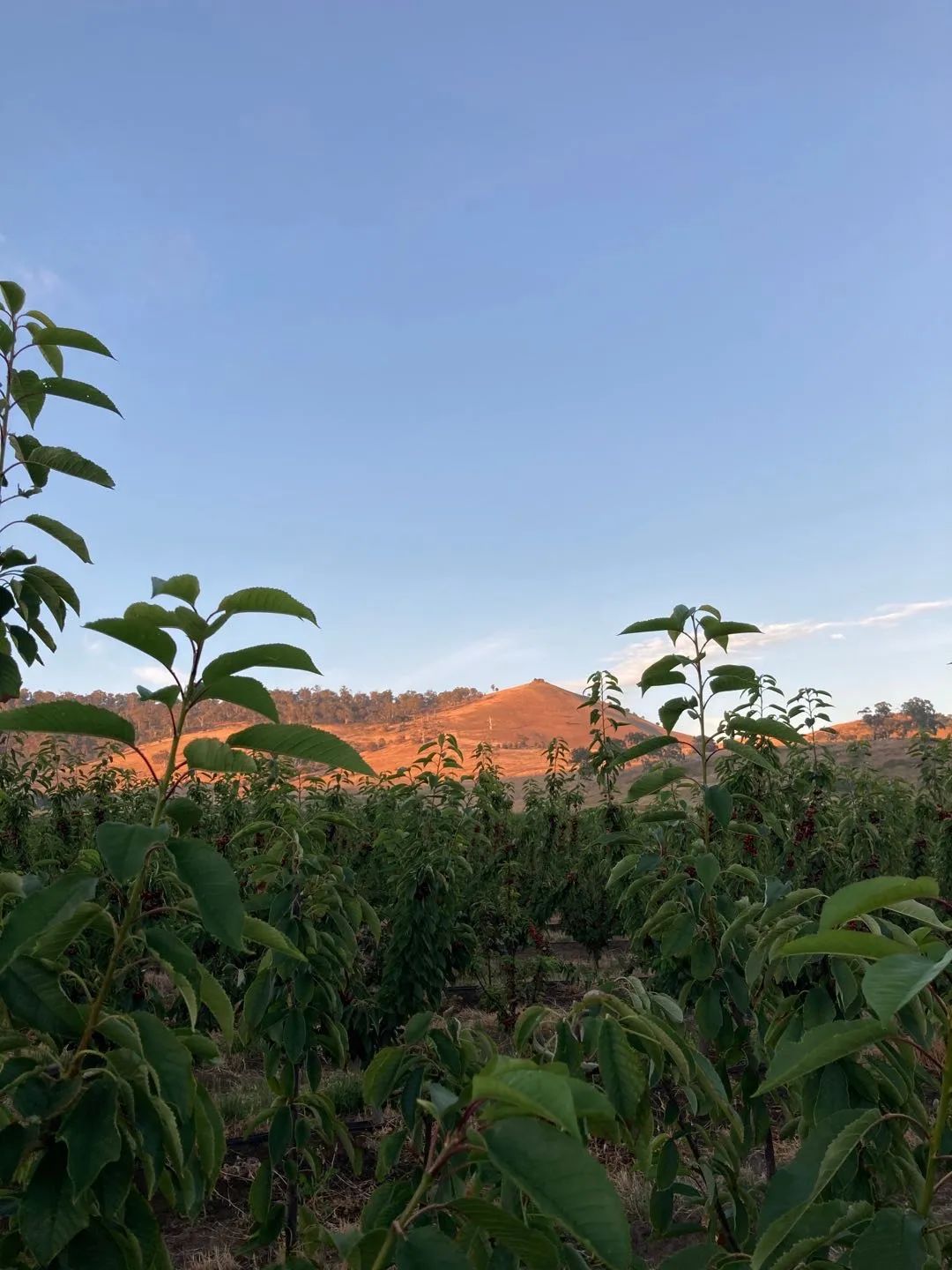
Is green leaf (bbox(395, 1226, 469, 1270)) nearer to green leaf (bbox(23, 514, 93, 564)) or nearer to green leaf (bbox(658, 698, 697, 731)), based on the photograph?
green leaf (bbox(658, 698, 697, 731))

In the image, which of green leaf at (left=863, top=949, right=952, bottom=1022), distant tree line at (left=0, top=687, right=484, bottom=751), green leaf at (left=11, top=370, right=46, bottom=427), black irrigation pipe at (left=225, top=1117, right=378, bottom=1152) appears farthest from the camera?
distant tree line at (left=0, top=687, right=484, bottom=751)

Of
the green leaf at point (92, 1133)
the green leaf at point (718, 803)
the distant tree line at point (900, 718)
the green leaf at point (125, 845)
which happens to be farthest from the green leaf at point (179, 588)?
the distant tree line at point (900, 718)

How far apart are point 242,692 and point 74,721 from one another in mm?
278

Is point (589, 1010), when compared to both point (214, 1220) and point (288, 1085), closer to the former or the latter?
point (288, 1085)

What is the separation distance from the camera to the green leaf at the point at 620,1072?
1.36 m

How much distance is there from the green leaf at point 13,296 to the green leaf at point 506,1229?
9.77 feet

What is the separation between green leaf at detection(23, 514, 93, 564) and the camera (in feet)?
9.27

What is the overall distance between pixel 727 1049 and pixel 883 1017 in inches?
87.4

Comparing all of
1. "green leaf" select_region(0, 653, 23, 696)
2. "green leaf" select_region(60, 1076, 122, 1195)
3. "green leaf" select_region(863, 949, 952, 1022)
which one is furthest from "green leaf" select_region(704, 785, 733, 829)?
"green leaf" select_region(0, 653, 23, 696)

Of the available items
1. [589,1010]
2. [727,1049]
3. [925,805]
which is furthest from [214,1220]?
[925,805]

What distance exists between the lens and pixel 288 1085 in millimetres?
3092

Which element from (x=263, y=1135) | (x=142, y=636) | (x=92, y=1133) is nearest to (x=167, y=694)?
(x=142, y=636)

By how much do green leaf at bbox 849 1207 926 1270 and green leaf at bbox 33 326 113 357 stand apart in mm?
2903

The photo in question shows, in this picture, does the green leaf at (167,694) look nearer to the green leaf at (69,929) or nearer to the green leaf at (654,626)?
the green leaf at (69,929)
